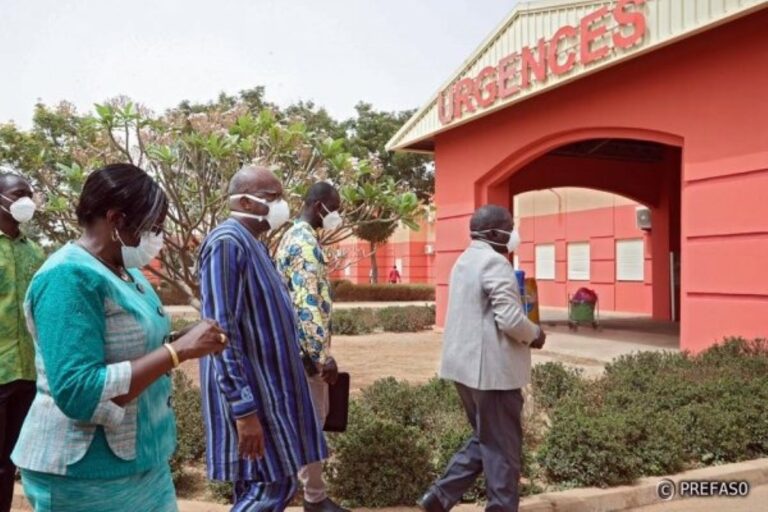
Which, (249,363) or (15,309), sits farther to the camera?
(15,309)

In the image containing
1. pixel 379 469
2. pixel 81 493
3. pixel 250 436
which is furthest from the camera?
pixel 379 469

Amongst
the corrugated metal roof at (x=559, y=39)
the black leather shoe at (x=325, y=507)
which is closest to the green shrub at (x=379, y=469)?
the black leather shoe at (x=325, y=507)

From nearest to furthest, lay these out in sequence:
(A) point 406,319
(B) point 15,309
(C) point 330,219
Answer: (B) point 15,309
(C) point 330,219
(A) point 406,319

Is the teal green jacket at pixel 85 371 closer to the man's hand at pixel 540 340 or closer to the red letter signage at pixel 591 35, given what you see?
the man's hand at pixel 540 340

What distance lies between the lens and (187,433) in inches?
195

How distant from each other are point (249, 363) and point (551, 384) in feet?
15.0

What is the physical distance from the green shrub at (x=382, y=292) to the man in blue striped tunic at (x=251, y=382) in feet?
90.7

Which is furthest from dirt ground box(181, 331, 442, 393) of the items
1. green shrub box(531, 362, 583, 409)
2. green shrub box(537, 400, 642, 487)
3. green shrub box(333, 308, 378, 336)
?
green shrub box(537, 400, 642, 487)

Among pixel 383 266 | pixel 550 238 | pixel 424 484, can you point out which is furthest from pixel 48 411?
pixel 383 266

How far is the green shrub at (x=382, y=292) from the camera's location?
102ft

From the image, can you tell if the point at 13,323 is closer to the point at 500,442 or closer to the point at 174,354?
the point at 174,354

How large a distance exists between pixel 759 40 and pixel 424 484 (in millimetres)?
7027

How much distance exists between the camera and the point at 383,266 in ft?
136

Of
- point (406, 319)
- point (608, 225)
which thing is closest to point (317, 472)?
point (406, 319)
